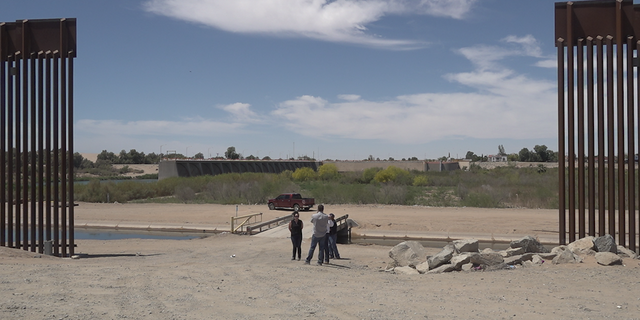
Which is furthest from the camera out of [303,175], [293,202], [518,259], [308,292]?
[303,175]

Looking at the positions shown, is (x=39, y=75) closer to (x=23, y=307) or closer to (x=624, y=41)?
(x=23, y=307)

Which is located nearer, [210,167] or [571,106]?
[571,106]

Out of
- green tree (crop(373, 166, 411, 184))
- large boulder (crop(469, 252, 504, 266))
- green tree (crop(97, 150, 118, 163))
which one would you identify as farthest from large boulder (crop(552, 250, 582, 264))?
green tree (crop(97, 150, 118, 163))

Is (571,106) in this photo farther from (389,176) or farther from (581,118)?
(389,176)

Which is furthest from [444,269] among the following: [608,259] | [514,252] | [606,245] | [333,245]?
[333,245]

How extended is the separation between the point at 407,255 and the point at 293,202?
2676 cm

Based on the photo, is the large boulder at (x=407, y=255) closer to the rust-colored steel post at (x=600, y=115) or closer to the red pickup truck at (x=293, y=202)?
the rust-colored steel post at (x=600, y=115)

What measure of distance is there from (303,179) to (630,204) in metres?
67.2

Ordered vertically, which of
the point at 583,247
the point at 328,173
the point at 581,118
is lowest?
the point at 583,247

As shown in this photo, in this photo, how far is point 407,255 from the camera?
50.6ft

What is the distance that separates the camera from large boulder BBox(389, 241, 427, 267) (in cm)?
1527

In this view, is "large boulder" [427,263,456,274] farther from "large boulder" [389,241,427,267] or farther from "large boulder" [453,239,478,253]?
"large boulder" [389,241,427,267]

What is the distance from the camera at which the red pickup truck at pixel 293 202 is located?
1634 inches

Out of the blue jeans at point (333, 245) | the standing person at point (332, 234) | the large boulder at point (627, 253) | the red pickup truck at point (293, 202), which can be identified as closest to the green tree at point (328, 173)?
the red pickup truck at point (293, 202)
